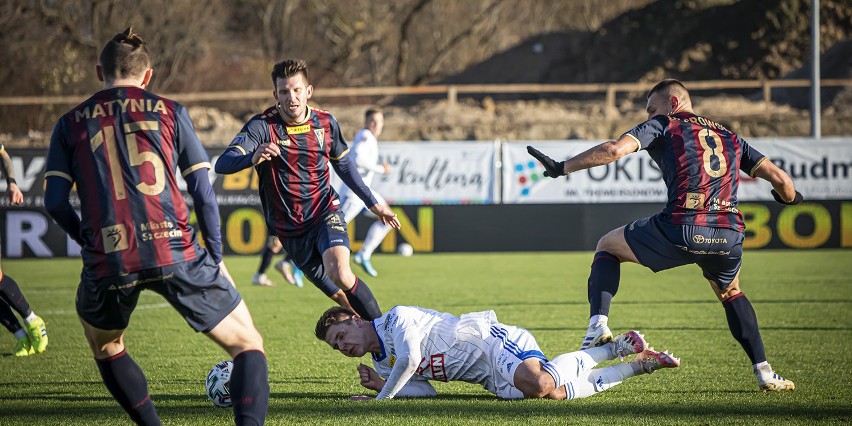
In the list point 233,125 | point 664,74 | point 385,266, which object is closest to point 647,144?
point 385,266

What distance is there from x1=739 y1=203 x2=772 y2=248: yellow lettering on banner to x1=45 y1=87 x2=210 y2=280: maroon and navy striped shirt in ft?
53.8

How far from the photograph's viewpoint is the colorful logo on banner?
19328mm

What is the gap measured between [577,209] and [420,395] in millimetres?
13907

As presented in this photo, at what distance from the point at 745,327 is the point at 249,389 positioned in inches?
130

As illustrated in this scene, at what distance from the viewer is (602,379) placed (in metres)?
5.78

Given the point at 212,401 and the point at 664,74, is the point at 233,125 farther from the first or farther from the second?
the point at 212,401

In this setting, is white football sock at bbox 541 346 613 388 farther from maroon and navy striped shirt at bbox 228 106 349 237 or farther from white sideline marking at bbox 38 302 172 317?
white sideline marking at bbox 38 302 172 317

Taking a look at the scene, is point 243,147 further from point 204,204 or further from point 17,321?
point 204,204

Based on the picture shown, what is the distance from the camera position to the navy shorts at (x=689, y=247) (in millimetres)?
6008

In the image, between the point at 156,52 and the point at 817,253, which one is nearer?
the point at 817,253

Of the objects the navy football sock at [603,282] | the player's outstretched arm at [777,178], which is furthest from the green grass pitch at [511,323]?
the player's outstretched arm at [777,178]

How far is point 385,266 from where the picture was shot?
53.9 ft

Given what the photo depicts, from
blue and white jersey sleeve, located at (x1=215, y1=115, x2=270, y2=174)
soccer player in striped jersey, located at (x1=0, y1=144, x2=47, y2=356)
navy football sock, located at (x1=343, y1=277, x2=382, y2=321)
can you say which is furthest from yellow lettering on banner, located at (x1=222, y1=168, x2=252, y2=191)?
navy football sock, located at (x1=343, y1=277, x2=382, y2=321)

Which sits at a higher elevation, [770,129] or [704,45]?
[704,45]
